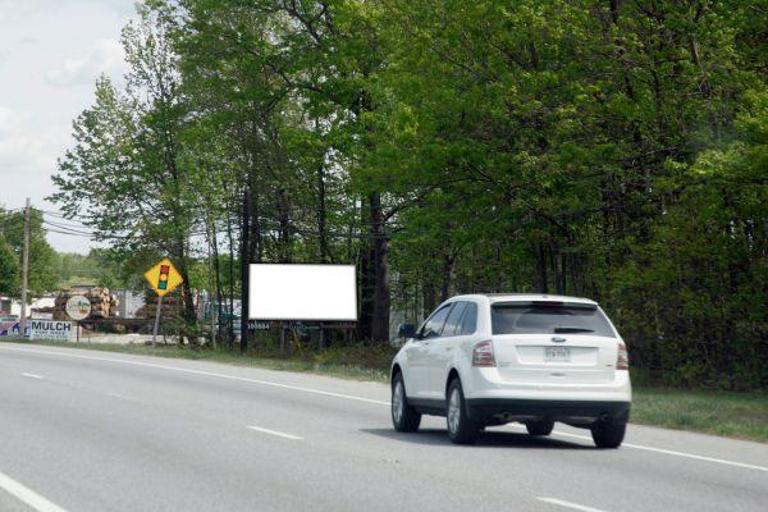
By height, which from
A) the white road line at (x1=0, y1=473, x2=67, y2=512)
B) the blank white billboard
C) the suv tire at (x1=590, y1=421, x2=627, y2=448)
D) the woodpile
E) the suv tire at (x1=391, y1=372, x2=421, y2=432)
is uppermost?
the woodpile

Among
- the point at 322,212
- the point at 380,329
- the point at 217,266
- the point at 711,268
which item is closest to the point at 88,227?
the point at 217,266

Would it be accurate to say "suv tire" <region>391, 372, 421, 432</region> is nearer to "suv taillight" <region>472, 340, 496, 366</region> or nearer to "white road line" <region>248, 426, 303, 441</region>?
"white road line" <region>248, 426, 303, 441</region>

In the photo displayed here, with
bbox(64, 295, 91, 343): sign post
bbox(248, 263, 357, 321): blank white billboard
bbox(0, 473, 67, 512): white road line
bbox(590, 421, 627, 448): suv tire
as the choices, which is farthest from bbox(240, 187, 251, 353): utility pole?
bbox(0, 473, 67, 512): white road line

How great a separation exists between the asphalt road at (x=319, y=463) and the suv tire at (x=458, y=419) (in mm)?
215

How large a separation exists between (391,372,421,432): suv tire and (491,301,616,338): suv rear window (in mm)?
2549

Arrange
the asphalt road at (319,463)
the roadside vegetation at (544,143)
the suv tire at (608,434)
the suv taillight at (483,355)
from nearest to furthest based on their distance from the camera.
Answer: the asphalt road at (319,463), the suv taillight at (483,355), the suv tire at (608,434), the roadside vegetation at (544,143)

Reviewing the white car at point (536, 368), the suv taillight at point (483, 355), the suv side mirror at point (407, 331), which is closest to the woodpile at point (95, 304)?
the suv side mirror at point (407, 331)

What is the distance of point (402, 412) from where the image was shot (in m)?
17.8

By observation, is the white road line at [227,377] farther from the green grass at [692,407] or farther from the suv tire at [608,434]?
the suv tire at [608,434]

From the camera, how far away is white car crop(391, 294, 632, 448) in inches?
601

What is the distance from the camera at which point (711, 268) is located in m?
30.1

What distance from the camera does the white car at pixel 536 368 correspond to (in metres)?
15.3

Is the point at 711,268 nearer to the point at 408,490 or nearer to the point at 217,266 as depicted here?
the point at 408,490

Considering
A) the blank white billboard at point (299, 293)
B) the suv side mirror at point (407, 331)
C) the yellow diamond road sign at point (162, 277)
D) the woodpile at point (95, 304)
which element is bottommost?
the suv side mirror at point (407, 331)
